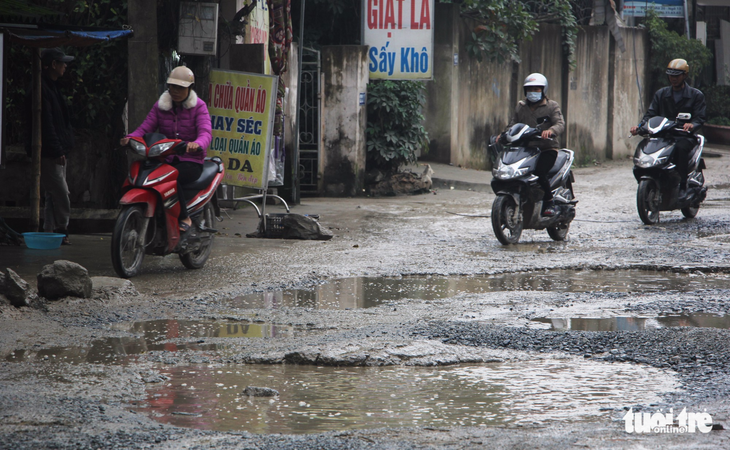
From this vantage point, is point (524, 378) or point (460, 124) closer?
point (524, 378)

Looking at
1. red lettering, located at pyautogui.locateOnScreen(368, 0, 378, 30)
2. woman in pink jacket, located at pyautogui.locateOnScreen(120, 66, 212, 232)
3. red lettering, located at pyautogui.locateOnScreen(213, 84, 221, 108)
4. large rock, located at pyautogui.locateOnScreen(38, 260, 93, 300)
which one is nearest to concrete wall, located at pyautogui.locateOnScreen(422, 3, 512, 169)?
red lettering, located at pyautogui.locateOnScreen(368, 0, 378, 30)

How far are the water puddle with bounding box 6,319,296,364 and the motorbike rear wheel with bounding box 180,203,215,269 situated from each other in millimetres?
1932

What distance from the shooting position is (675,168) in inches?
409

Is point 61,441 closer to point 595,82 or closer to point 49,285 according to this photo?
point 49,285

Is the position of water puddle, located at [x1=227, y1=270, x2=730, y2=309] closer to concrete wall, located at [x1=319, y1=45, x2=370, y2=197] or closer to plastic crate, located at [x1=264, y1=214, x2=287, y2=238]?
plastic crate, located at [x1=264, y1=214, x2=287, y2=238]

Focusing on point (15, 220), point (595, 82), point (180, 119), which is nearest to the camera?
point (180, 119)

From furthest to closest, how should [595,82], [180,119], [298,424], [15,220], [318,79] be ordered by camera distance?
[595,82] → [318,79] → [15,220] → [180,119] → [298,424]

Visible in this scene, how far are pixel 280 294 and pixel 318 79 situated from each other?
288 inches

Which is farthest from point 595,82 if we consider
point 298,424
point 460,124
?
point 298,424

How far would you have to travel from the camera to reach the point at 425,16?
45.5 ft

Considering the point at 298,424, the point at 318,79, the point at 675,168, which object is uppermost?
the point at 318,79

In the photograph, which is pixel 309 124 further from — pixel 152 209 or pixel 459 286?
pixel 459 286

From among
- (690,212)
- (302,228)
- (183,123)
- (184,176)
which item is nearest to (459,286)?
(184,176)

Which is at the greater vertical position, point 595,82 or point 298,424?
point 595,82
